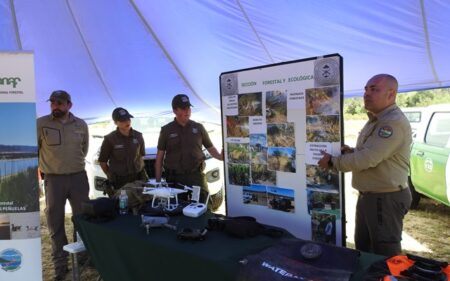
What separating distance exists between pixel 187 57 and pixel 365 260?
3919 mm

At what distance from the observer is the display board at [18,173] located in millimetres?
3102

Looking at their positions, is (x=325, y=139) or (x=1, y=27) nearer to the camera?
(x=325, y=139)

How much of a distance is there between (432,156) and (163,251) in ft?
16.1

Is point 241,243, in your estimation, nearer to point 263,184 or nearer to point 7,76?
point 263,184

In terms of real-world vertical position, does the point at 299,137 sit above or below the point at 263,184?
above

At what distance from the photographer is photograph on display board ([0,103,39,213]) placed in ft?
10.2

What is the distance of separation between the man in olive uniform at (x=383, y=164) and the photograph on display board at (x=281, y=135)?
355 millimetres

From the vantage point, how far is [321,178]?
115 inches

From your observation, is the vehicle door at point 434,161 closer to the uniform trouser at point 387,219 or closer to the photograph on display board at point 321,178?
the uniform trouser at point 387,219

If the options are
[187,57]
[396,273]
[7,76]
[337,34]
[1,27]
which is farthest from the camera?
[187,57]

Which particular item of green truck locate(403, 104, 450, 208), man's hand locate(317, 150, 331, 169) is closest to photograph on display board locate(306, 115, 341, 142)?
man's hand locate(317, 150, 331, 169)

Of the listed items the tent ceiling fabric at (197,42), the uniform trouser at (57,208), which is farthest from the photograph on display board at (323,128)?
the uniform trouser at (57,208)

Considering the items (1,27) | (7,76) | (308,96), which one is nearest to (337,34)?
Answer: (308,96)

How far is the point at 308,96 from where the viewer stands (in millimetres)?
2906
